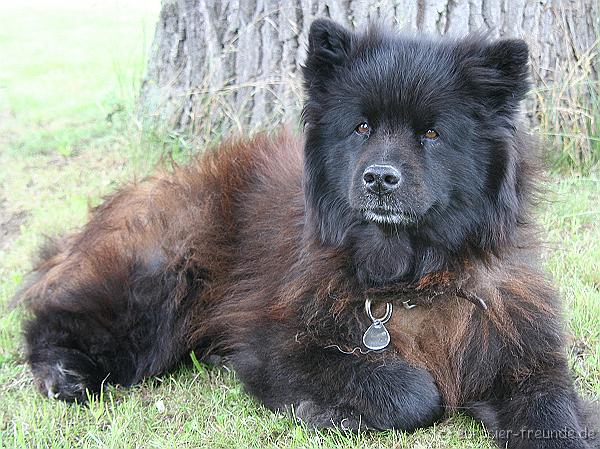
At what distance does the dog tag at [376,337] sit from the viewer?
3.92m

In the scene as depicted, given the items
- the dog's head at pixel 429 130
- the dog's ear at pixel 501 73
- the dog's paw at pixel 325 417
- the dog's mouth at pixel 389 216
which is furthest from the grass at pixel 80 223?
the dog's mouth at pixel 389 216

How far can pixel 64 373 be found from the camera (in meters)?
4.33

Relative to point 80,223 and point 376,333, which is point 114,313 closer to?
point 376,333

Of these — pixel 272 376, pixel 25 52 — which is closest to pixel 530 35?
pixel 272 376

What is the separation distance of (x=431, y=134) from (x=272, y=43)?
3.25 meters

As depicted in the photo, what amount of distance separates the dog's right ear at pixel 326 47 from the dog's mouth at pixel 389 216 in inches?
31.6

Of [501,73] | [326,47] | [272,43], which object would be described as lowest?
[272,43]

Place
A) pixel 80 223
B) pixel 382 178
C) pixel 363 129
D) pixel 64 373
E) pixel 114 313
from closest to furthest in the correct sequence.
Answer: pixel 382 178 → pixel 363 129 → pixel 64 373 → pixel 114 313 → pixel 80 223

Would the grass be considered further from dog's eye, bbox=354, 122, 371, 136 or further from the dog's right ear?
the dog's right ear

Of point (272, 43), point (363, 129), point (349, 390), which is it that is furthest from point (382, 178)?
point (272, 43)

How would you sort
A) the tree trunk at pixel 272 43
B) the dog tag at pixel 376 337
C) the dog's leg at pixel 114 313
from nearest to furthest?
1. the dog tag at pixel 376 337
2. the dog's leg at pixel 114 313
3. the tree trunk at pixel 272 43

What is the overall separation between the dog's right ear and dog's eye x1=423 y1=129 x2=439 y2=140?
1.93ft

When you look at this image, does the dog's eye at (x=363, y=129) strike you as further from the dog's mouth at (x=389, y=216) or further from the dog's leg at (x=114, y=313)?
the dog's leg at (x=114, y=313)

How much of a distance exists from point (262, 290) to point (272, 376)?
1.89ft
